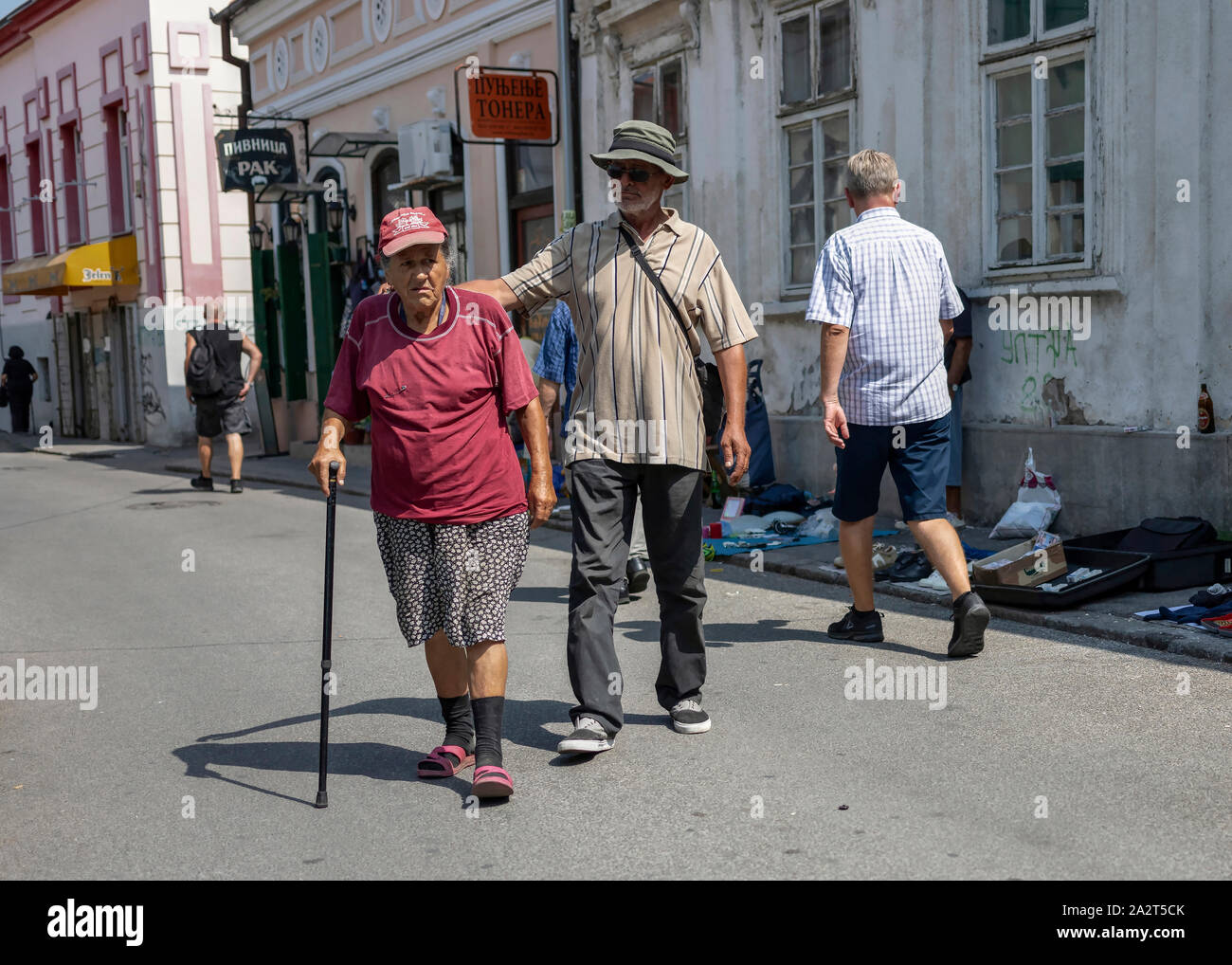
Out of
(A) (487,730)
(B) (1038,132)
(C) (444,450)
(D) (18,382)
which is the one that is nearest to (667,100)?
(B) (1038,132)

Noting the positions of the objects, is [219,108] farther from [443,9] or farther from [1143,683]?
[1143,683]

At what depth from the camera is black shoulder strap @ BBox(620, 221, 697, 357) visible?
4.92 m

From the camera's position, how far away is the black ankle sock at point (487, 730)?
14.7 ft

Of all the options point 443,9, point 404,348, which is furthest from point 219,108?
point 404,348

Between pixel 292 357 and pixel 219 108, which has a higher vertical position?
pixel 219 108

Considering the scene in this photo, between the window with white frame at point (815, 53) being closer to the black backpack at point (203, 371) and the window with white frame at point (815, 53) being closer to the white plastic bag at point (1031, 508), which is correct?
the white plastic bag at point (1031, 508)

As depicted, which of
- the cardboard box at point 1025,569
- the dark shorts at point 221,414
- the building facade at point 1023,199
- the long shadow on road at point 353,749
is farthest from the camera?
the dark shorts at point 221,414

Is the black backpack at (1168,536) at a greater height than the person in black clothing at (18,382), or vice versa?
the person in black clothing at (18,382)

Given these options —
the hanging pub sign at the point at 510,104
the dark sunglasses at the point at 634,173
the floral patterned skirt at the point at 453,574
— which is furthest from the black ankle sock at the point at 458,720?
the hanging pub sign at the point at 510,104

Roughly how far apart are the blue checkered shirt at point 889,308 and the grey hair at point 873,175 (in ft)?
0.30

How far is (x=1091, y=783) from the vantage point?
4.40m

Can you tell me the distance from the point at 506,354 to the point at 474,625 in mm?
880

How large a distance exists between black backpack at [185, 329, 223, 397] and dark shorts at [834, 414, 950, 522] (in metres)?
9.74
